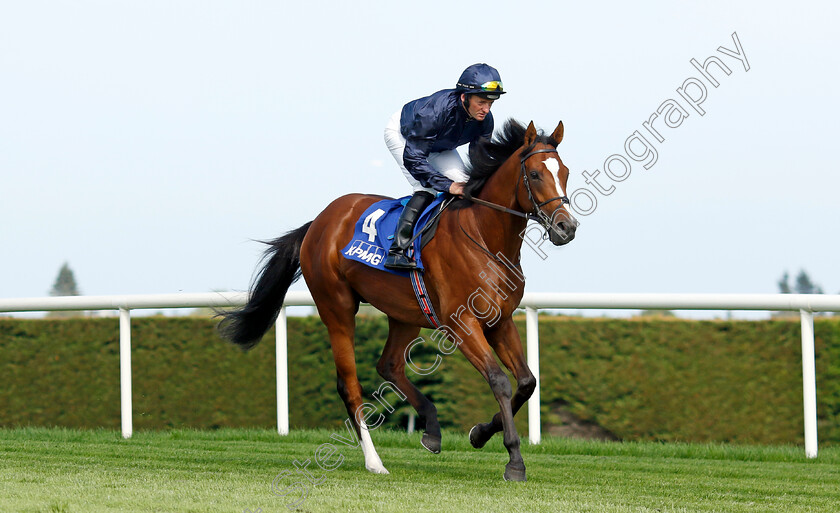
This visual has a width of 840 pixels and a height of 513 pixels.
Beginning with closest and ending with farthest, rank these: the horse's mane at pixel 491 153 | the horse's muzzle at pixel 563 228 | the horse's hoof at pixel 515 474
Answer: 1. the horse's muzzle at pixel 563 228
2. the horse's hoof at pixel 515 474
3. the horse's mane at pixel 491 153

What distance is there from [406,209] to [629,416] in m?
2.30

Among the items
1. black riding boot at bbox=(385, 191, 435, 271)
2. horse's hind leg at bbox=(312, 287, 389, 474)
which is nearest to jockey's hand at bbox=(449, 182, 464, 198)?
black riding boot at bbox=(385, 191, 435, 271)

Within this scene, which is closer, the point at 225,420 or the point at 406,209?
the point at 406,209

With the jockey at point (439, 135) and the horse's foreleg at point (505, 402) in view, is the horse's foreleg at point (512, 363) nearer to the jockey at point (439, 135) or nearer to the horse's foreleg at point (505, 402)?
the horse's foreleg at point (505, 402)

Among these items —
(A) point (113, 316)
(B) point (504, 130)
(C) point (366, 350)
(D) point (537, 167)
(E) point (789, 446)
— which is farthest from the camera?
(A) point (113, 316)

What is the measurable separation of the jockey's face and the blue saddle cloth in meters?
0.45

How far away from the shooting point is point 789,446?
237 inches

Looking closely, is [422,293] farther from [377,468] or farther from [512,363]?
[377,468]

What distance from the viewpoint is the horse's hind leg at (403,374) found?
5102 millimetres

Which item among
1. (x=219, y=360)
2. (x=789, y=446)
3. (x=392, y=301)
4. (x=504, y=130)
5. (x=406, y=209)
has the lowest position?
(x=789, y=446)

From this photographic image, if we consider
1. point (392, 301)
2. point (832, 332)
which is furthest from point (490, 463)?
point (832, 332)

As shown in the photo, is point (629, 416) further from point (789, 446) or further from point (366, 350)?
point (366, 350)

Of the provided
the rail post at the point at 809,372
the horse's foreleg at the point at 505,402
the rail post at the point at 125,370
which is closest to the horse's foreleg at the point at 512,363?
the horse's foreleg at the point at 505,402

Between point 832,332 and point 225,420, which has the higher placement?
point 832,332
